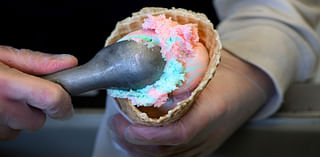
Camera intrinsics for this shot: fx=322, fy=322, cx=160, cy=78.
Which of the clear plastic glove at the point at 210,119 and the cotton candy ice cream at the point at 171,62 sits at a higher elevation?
the cotton candy ice cream at the point at 171,62

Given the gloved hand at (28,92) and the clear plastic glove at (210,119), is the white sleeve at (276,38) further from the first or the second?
the gloved hand at (28,92)

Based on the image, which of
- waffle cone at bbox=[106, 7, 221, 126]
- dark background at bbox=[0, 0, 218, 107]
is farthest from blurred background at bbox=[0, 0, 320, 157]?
waffle cone at bbox=[106, 7, 221, 126]

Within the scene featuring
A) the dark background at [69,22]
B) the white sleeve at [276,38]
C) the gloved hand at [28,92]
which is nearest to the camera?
the gloved hand at [28,92]

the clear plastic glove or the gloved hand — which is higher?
the gloved hand

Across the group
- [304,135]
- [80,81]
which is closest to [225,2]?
[304,135]

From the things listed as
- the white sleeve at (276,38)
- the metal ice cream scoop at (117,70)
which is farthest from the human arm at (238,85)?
the metal ice cream scoop at (117,70)

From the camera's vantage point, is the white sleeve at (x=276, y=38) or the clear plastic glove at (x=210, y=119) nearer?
the clear plastic glove at (x=210, y=119)

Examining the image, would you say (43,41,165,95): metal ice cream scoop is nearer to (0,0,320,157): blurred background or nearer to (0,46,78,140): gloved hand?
(0,46,78,140): gloved hand

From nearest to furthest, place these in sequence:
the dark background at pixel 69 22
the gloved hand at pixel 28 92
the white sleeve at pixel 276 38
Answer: the gloved hand at pixel 28 92 < the white sleeve at pixel 276 38 < the dark background at pixel 69 22
